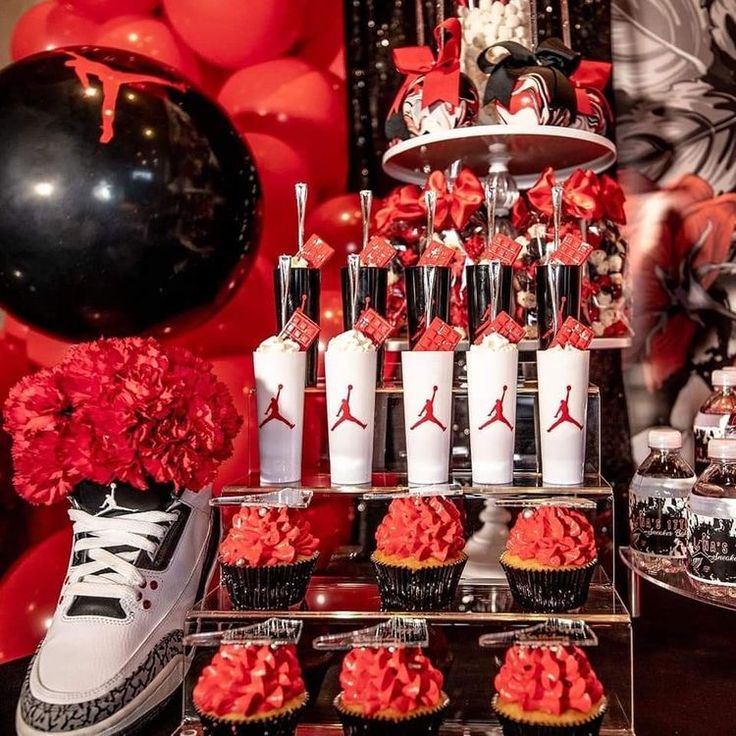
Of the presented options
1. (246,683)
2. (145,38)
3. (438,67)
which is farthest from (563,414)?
(145,38)

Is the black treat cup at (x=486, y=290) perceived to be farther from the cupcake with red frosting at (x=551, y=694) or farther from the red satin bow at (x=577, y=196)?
the cupcake with red frosting at (x=551, y=694)

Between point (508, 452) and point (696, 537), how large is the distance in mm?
362

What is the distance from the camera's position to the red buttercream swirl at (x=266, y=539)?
1.29 meters

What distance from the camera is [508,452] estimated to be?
1409 millimetres

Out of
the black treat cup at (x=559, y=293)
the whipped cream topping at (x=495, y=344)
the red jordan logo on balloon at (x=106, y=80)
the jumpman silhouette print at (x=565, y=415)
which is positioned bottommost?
the jumpman silhouette print at (x=565, y=415)

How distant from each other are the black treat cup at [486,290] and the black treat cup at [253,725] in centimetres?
72

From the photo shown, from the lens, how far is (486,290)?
4.92 ft

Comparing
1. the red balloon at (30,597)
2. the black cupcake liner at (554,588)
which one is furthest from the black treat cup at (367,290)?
the red balloon at (30,597)

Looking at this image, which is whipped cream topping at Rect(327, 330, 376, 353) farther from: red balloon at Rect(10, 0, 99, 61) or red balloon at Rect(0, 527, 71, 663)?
red balloon at Rect(10, 0, 99, 61)

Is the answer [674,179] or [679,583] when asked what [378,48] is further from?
[679,583]

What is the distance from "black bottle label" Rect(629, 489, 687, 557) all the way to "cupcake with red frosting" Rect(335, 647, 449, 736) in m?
0.69

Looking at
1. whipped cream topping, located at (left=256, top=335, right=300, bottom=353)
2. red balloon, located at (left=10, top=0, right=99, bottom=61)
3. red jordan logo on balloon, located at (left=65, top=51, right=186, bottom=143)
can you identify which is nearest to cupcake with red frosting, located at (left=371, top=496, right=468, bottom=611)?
whipped cream topping, located at (left=256, top=335, right=300, bottom=353)

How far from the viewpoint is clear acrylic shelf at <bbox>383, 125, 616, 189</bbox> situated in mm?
1734

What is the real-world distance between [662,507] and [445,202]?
0.75m
